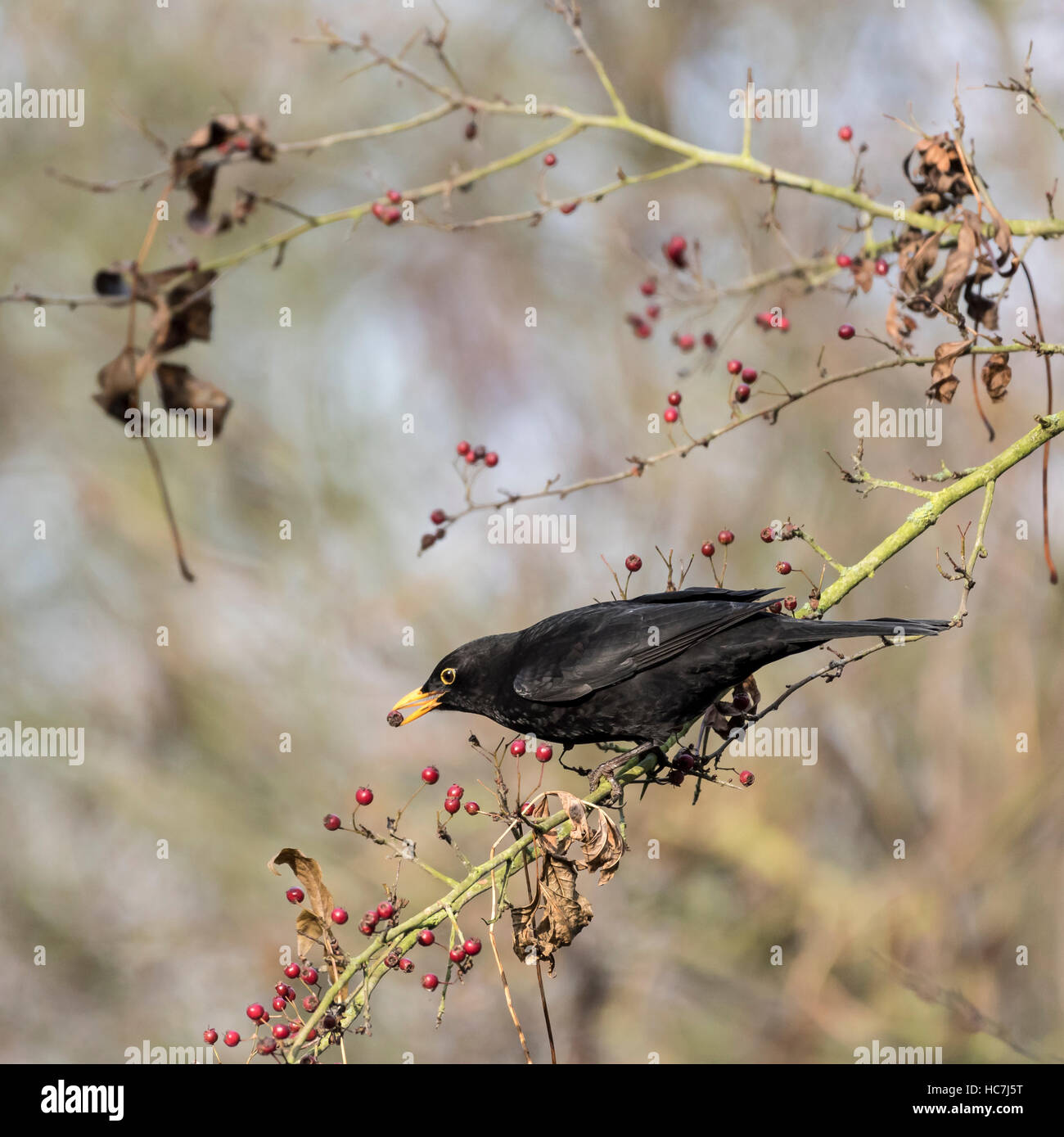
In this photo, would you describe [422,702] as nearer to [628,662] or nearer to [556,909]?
[628,662]

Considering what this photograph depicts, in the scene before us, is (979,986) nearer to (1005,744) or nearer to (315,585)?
(1005,744)

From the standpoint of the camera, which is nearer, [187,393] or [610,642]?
[187,393]

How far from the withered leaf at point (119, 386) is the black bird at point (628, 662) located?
2.41 meters

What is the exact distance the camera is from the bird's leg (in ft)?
11.3

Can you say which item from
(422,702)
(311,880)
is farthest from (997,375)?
(311,880)

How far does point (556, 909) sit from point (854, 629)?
4.79 feet

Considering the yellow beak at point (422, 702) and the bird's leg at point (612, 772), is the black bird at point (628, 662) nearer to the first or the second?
the yellow beak at point (422, 702)

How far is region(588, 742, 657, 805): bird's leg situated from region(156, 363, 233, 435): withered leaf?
1825 millimetres

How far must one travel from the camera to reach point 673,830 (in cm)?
1013

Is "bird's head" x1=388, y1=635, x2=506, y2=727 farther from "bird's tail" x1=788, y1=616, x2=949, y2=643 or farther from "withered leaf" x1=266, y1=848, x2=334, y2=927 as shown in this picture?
"withered leaf" x1=266, y1=848, x2=334, y2=927

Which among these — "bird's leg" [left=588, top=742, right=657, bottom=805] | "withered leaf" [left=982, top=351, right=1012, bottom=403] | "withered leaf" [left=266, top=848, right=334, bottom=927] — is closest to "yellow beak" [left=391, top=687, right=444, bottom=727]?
"bird's leg" [left=588, top=742, right=657, bottom=805]

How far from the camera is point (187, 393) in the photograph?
2178 millimetres

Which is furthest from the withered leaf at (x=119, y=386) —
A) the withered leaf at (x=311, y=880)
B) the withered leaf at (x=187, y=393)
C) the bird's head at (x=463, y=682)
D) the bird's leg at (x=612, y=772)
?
the bird's head at (x=463, y=682)

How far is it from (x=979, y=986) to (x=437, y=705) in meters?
7.53
